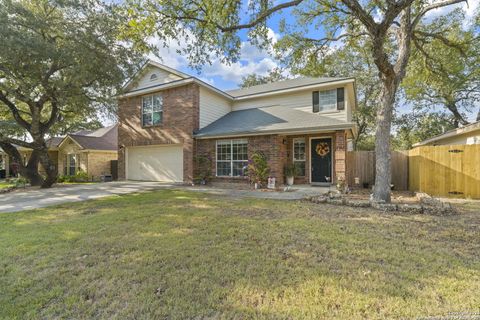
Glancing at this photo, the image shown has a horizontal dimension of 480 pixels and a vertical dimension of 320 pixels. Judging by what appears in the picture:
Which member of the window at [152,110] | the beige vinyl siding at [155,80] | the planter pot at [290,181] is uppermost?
the beige vinyl siding at [155,80]

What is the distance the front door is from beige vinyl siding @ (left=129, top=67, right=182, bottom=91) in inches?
332

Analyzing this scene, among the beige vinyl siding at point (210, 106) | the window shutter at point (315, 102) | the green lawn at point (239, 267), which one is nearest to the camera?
the green lawn at point (239, 267)

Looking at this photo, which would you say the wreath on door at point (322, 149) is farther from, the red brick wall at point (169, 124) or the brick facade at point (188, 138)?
the red brick wall at point (169, 124)

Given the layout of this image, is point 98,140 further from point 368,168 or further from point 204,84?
point 368,168

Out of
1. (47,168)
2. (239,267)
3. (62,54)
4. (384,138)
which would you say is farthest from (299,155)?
(47,168)

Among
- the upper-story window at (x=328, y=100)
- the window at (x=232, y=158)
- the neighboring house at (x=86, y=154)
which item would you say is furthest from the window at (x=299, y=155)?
the neighboring house at (x=86, y=154)

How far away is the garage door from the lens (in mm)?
13884

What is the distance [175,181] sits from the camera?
1391 cm

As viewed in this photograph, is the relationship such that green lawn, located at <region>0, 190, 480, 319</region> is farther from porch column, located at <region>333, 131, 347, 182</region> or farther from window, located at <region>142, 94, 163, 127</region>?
window, located at <region>142, 94, 163, 127</region>

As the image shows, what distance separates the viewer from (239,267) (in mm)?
3297

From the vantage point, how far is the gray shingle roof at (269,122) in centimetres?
1057

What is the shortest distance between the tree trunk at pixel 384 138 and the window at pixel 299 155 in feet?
15.4

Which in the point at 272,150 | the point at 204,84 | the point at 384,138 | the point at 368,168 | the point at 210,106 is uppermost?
the point at 204,84

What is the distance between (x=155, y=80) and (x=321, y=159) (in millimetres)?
10824
